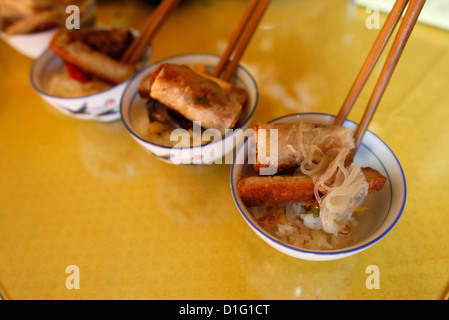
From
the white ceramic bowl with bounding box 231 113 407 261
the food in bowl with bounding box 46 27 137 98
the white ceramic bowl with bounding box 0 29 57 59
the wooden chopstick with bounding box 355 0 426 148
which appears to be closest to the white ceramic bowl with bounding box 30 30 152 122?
the food in bowl with bounding box 46 27 137 98

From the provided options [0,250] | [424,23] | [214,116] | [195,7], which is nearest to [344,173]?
[214,116]

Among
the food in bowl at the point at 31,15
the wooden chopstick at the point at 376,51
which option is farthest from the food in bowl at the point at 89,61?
the wooden chopstick at the point at 376,51

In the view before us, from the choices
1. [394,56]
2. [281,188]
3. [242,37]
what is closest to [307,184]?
[281,188]

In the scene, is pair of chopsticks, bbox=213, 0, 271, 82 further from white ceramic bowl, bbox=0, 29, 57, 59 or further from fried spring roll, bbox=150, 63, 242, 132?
white ceramic bowl, bbox=0, 29, 57, 59

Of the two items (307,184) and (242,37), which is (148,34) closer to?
(242,37)

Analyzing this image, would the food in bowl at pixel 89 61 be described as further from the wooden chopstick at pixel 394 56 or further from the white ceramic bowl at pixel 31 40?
the wooden chopstick at pixel 394 56
